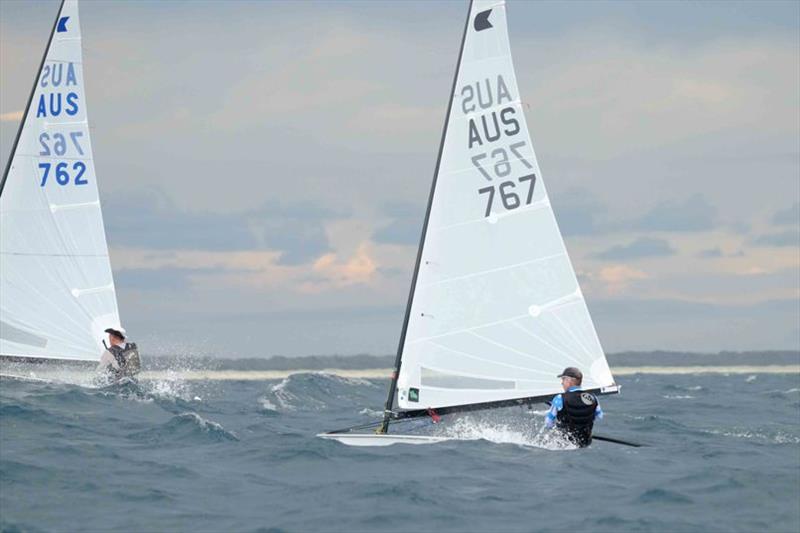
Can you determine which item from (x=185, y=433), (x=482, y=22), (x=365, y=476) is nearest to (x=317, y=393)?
(x=185, y=433)

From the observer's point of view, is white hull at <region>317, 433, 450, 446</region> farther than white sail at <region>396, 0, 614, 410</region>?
No

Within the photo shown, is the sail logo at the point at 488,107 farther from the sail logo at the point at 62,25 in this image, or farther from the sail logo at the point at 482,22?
the sail logo at the point at 62,25

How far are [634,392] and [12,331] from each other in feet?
73.7

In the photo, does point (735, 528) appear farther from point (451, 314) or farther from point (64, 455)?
point (64, 455)

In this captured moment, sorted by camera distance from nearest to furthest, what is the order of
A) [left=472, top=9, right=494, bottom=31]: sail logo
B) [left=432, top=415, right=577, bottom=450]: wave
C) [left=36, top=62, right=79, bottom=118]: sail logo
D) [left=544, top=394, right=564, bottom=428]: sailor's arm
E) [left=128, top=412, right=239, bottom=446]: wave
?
[left=544, top=394, right=564, bottom=428]: sailor's arm
[left=432, top=415, right=577, bottom=450]: wave
[left=472, top=9, right=494, bottom=31]: sail logo
[left=128, top=412, right=239, bottom=446]: wave
[left=36, top=62, right=79, bottom=118]: sail logo

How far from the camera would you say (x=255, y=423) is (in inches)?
961

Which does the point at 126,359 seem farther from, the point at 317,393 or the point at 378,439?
the point at 378,439

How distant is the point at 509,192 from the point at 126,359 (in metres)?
12.7

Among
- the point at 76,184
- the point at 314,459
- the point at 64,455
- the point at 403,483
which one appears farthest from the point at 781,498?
the point at 76,184

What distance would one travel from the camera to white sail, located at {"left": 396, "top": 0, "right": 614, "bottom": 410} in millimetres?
19734

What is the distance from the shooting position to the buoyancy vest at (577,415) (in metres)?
18.9

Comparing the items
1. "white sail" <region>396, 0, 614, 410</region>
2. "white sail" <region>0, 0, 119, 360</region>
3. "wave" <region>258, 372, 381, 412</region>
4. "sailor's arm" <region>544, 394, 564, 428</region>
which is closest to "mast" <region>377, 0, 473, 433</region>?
"white sail" <region>396, 0, 614, 410</region>

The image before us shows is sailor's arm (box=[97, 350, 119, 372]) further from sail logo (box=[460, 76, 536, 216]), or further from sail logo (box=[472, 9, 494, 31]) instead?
sail logo (box=[472, 9, 494, 31])

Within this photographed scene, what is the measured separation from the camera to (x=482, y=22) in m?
19.6
